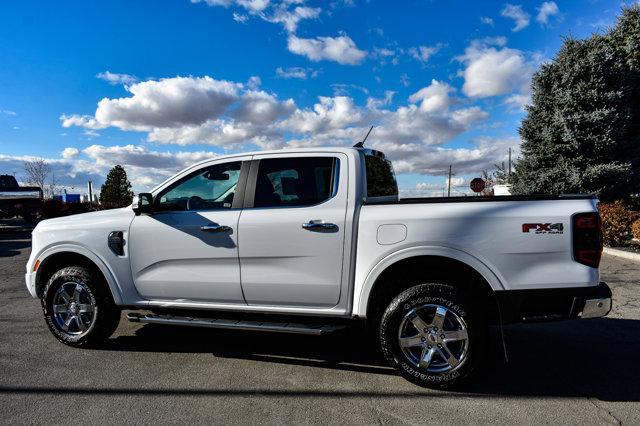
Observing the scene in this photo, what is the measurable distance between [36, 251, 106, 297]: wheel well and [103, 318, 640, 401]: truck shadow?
2.73 feet

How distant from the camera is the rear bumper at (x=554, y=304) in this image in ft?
10.5

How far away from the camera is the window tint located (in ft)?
13.6

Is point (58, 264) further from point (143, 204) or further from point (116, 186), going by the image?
point (116, 186)

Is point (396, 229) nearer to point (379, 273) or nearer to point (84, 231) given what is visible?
point (379, 273)

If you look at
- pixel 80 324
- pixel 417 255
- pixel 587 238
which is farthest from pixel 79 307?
pixel 587 238

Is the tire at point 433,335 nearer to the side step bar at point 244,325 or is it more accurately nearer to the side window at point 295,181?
the side step bar at point 244,325

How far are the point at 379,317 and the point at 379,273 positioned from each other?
441 millimetres

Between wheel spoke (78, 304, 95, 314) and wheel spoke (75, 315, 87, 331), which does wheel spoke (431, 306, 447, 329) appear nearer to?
wheel spoke (78, 304, 95, 314)

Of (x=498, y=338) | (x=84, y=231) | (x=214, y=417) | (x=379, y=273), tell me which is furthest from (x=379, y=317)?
(x=84, y=231)

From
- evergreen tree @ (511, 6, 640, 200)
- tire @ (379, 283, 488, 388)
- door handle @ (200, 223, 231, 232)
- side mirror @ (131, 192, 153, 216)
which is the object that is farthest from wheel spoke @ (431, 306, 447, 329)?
evergreen tree @ (511, 6, 640, 200)

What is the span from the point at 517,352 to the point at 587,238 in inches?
64.5

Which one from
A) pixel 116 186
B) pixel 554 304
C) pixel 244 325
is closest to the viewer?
pixel 554 304

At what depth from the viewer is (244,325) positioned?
3826mm

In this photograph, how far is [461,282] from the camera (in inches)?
144
